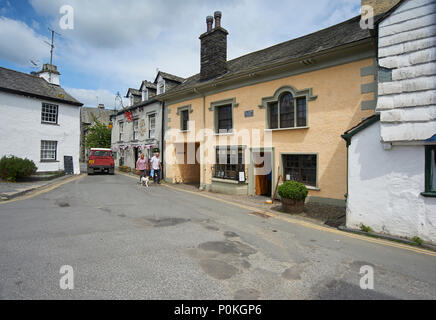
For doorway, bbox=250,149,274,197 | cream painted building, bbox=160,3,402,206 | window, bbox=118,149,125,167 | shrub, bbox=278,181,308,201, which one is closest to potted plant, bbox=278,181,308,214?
shrub, bbox=278,181,308,201

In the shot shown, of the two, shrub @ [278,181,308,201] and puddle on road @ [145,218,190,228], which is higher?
shrub @ [278,181,308,201]

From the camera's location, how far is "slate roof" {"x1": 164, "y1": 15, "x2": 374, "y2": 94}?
31.4ft

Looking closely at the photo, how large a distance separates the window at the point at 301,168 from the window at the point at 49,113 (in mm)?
18314

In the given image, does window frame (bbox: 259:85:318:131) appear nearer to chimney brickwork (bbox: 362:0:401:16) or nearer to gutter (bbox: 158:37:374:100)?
gutter (bbox: 158:37:374:100)

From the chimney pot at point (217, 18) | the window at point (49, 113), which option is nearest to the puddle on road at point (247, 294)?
the chimney pot at point (217, 18)

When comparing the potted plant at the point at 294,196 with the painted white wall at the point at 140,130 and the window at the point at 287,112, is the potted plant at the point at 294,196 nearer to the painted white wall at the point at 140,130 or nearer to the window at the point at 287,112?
the window at the point at 287,112

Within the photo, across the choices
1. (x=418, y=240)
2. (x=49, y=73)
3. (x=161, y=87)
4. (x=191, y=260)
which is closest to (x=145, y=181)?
(x=161, y=87)

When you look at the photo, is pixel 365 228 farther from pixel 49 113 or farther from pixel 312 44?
pixel 49 113

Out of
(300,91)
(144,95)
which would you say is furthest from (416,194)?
(144,95)

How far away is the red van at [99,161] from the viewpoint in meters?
20.8

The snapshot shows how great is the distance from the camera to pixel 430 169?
5.61 meters

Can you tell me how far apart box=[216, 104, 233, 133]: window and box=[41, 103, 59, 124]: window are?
14002mm

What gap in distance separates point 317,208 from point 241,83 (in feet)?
23.2

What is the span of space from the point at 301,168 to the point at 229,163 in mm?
3973
